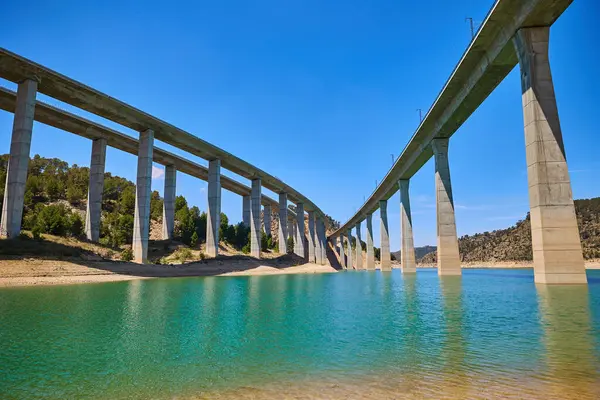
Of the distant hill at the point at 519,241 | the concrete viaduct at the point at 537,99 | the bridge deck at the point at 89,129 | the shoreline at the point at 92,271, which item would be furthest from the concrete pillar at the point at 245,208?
the distant hill at the point at 519,241

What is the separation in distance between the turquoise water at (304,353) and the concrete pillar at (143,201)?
1294 inches

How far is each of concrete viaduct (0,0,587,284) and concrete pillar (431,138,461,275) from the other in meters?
0.11

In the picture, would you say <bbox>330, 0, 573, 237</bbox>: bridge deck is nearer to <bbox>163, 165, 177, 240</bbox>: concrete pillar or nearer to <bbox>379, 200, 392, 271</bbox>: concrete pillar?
<bbox>379, 200, 392, 271</bbox>: concrete pillar

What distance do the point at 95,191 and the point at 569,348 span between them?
55410mm

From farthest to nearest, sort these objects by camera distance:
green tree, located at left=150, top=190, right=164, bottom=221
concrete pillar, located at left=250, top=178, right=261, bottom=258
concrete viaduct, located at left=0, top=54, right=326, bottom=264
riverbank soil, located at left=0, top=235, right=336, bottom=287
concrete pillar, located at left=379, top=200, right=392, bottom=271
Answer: concrete pillar, located at left=379, top=200, right=392, bottom=271 → green tree, located at left=150, top=190, right=164, bottom=221 → concrete pillar, located at left=250, top=178, right=261, bottom=258 → concrete viaduct, located at left=0, top=54, right=326, bottom=264 → riverbank soil, located at left=0, top=235, right=336, bottom=287

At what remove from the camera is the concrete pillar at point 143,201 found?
4475 cm

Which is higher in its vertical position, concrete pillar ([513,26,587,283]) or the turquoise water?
concrete pillar ([513,26,587,283])

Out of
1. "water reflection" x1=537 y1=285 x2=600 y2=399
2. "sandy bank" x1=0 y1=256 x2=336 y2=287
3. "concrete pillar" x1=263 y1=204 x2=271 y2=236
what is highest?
"concrete pillar" x1=263 y1=204 x2=271 y2=236

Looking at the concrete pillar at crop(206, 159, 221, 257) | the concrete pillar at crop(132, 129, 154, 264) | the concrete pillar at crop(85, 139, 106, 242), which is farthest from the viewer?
the concrete pillar at crop(206, 159, 221, 257)

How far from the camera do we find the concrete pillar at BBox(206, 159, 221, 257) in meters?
57.2

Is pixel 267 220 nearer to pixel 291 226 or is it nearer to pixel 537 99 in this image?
pixel 291 226

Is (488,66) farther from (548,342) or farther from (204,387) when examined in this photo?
(204,387)

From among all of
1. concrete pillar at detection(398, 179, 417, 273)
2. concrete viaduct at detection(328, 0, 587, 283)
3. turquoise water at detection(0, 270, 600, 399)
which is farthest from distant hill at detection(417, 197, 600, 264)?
turquoise water at detection(0, 270, 600, 399)

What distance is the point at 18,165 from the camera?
1384 inches
